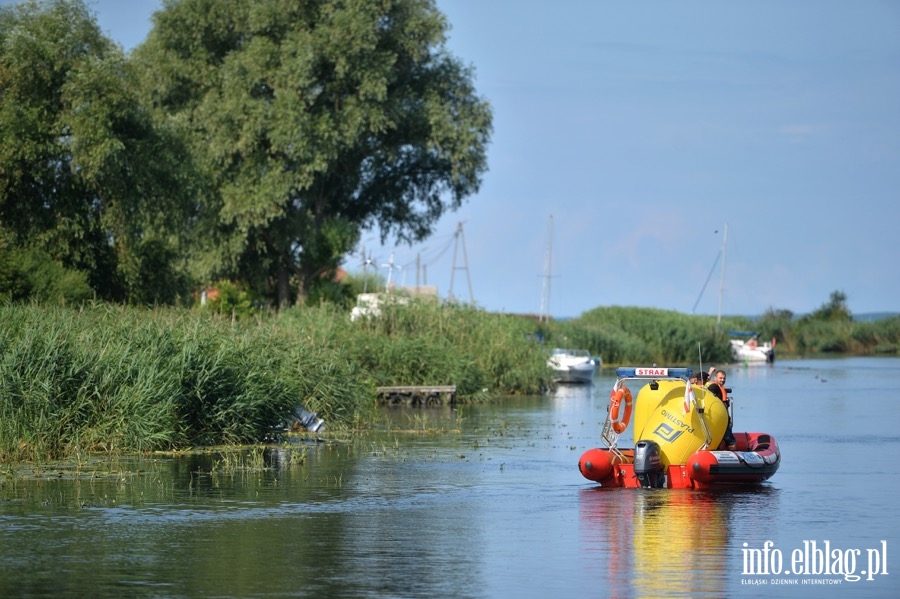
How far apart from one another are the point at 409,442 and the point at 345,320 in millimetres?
15295

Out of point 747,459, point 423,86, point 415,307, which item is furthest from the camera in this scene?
point 423,86

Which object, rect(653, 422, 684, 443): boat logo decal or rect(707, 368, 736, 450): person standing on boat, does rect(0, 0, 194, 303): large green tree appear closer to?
rect(707, 368, 736, 450): person standing on boat

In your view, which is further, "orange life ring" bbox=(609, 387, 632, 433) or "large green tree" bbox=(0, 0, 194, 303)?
"large green tree" bbox=(0, 0, 194, 303)

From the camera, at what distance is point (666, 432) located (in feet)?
68.4

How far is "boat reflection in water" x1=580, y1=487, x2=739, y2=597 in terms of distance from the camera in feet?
43.2

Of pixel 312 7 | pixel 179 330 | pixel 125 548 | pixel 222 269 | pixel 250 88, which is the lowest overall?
pixel 125 548

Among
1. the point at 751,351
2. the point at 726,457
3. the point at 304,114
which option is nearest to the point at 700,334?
the point at 751,351

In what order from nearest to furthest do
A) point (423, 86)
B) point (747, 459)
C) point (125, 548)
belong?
point (125, 548)
point (747, 459)
point (423, 86)

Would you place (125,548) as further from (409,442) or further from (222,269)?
(222,269)

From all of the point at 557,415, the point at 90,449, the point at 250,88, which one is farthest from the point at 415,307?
the point at 90,449

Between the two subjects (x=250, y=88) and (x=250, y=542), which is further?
(x=250, y=88)

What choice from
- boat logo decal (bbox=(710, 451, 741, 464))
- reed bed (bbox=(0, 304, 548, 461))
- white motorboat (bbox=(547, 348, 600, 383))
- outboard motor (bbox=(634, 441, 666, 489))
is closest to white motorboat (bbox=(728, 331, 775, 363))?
white motorboat (bbox=(547, 348, 600, 383))

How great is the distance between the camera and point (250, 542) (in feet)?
50.5

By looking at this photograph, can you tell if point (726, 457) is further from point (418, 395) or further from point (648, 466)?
point (418, 395)
